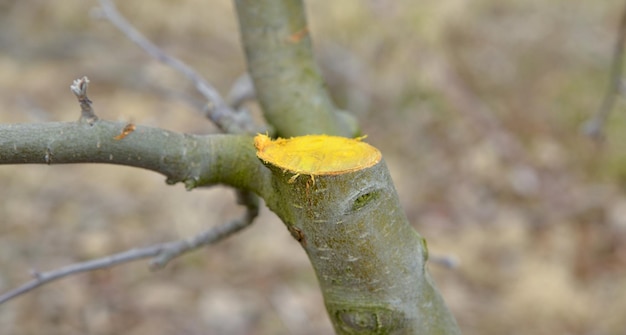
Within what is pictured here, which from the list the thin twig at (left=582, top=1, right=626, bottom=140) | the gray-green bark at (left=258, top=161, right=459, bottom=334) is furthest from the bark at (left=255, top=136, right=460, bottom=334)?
the thin twig at (left=582, top=1, right=626, bottom=140)

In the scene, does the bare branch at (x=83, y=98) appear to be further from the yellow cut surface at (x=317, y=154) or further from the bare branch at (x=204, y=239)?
the bare branch at (x=204, y=239)

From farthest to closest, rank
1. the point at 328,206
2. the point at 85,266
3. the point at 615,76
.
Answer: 1. the point at 615,76
2. the point at 85,266
3. the point at 328,206

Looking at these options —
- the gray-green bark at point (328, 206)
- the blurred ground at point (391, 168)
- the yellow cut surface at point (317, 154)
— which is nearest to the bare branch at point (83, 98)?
the gray-green bark at point (328, 206)

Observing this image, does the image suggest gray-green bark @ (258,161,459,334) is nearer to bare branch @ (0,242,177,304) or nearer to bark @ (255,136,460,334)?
bark @ (255,136,460,334)

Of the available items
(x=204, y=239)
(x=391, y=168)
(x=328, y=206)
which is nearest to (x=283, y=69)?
(x=204, y=239)

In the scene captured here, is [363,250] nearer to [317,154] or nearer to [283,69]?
[317,154]

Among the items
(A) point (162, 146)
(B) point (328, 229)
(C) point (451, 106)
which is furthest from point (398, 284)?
(C) point (451, 106)
